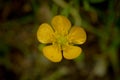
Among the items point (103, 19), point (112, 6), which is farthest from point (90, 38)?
point (112, 6)

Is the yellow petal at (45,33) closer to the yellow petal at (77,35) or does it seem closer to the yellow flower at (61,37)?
the yellow flower at (61,37)

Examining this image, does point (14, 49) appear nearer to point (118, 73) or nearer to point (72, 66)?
point (72, 66)

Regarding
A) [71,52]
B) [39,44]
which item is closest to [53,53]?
[71,52]

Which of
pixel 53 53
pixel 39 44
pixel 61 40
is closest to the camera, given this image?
pixel 53 53

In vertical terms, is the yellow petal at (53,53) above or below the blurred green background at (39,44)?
above

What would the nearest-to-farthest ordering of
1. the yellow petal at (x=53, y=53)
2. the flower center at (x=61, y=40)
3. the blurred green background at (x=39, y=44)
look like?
1. the yellow petal at (x=53, y=53)
2. the flower center at (x=61, y=40)
3. the blurred green background at (x=39, y=44)

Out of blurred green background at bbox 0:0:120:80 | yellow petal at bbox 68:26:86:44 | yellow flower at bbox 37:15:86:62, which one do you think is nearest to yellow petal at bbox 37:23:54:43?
yellow flower at bbox 37:15:86:62

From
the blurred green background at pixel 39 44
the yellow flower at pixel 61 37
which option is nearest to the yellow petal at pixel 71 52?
the yellow flower at pixel 61 37

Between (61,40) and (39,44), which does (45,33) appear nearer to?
(61,40)
